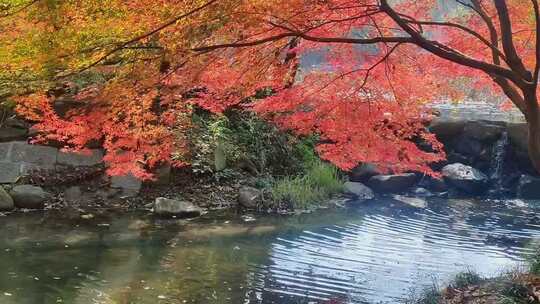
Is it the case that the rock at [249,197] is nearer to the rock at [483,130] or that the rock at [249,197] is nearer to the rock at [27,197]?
the rock at [27,197]

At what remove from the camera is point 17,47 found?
5453 millimetres

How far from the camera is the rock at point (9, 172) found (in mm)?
10053

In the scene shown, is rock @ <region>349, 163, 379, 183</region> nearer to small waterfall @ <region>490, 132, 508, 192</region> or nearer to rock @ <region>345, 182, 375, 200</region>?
rock @ <region>345, 182, 375, 200</region>

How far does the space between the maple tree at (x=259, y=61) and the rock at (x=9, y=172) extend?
3.66 ft

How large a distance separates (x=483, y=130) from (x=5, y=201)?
1225 centimetres

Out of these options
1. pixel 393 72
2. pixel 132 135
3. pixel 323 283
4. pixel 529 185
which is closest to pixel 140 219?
pixel 132 135

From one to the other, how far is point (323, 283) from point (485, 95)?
77.6 ft

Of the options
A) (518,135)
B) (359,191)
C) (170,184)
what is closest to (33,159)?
(170,184)

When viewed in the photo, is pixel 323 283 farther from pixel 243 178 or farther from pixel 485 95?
pixel 485 95

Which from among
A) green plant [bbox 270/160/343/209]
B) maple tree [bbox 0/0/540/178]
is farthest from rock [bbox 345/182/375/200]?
maple tree [bbox 0/0/540/178]

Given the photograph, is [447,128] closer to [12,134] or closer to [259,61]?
[259,61]

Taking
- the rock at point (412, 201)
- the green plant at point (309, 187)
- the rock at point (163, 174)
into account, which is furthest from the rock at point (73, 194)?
the rock at point (412, 201)

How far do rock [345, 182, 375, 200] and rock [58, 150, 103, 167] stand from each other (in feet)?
18.2

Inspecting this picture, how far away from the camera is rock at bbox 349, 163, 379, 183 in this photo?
13.5 meters
